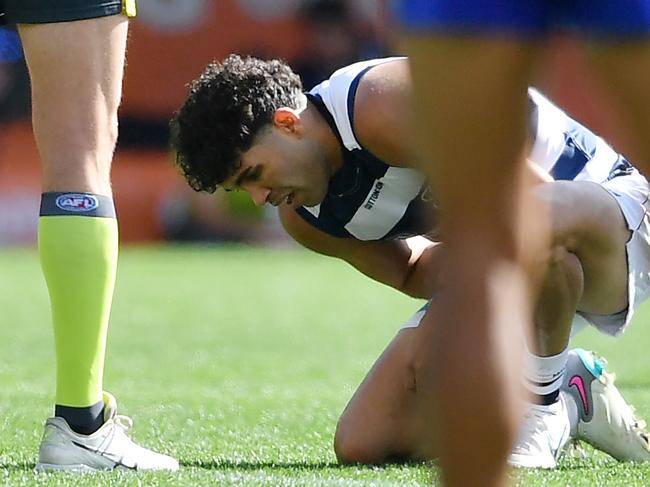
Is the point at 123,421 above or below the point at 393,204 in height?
below

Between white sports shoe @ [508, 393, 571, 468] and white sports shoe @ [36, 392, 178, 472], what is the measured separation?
2.75 feet

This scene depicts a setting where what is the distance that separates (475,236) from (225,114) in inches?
73.5

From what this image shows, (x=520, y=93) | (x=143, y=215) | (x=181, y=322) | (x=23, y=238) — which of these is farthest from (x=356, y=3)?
(x=520, y=93)

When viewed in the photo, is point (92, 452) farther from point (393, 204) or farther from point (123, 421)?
point (393, 204)

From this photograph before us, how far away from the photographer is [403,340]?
3836 mm

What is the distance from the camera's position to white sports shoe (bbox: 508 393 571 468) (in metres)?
3.44

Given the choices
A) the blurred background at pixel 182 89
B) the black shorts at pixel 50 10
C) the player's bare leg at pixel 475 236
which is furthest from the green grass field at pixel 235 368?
the blurred background at pixel 182 89

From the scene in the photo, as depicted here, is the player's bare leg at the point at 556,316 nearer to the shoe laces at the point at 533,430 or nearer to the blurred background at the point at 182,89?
the shoe laces at the point at 533,430

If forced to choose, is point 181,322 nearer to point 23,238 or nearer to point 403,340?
point 403,340

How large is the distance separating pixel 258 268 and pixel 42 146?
792 centimetres

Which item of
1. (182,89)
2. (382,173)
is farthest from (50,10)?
(182,89)

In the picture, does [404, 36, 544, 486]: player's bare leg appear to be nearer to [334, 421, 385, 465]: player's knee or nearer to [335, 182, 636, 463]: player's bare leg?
[335, 182, 636, 463]: player's bare leg

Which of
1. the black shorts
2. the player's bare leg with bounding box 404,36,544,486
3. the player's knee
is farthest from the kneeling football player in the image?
the player's bare leg with bounding box 404,36,544,486

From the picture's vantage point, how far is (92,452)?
3268 mm
